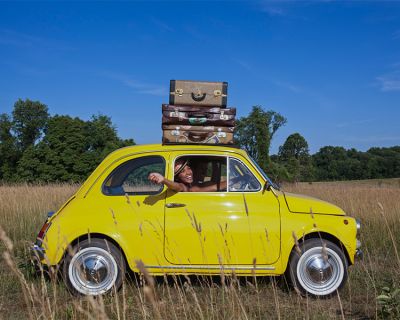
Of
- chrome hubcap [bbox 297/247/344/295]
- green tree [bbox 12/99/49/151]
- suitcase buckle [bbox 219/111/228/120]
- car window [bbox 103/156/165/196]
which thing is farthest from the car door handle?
green tree [bbox 12/99/49/151]

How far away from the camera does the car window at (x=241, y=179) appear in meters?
5.32

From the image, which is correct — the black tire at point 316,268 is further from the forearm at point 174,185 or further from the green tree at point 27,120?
the green tree at point 27,120

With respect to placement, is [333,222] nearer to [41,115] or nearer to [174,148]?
[174,148]

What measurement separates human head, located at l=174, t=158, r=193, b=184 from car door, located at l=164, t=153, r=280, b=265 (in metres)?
0.36

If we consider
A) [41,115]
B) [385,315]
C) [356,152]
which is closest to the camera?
[385,315]

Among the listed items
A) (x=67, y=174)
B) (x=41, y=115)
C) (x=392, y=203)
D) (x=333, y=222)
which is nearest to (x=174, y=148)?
(x=333, y=222)

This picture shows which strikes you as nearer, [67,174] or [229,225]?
[229,225]

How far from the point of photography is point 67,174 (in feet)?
162

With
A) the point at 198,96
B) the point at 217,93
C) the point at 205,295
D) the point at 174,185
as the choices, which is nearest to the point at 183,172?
the point at 174,185

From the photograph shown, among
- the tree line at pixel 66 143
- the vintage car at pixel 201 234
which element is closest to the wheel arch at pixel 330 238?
the vintage car at pixel 201 234

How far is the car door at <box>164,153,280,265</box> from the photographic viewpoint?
5023 mm

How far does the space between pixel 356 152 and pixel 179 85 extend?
97.0 metres

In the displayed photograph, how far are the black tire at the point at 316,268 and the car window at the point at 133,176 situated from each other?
200cm

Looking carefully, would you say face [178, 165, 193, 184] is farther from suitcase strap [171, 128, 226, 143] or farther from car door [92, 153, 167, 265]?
suitcase strap [171, 128, 226, 143]
